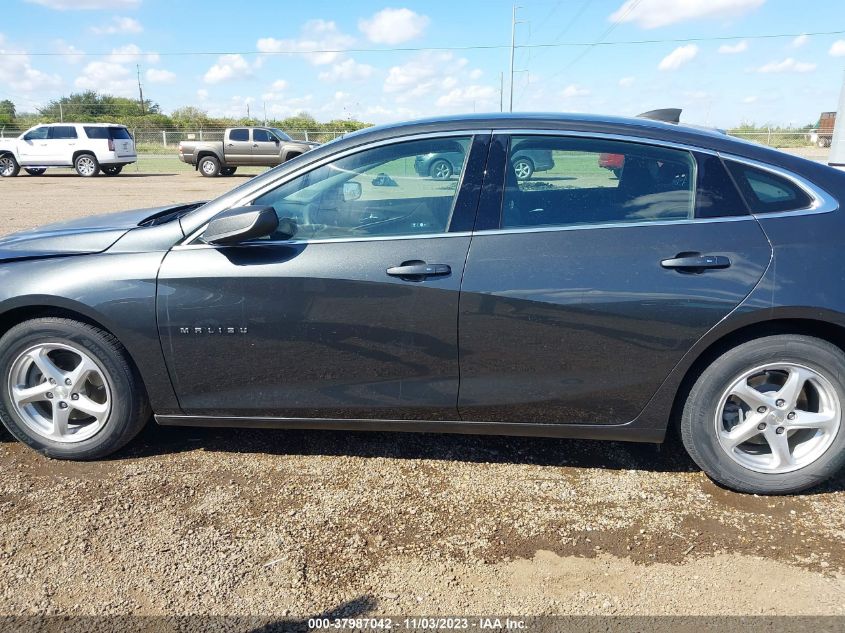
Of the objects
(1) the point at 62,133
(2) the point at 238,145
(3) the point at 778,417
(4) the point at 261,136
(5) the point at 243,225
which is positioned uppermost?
(1) the point at 62,133

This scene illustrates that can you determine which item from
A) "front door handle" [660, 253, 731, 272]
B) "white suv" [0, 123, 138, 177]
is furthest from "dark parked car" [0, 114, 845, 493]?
"white suv" [0, 123, 138, 177]

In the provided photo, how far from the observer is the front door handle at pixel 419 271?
279 cm

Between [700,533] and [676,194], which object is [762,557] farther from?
[676,194]

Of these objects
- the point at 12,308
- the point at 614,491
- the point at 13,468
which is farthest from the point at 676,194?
the point at 13,468

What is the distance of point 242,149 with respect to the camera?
24.6 m

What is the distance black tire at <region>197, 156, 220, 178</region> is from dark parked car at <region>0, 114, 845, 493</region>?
23365 millimetres

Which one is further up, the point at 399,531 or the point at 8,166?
the point at 8,166

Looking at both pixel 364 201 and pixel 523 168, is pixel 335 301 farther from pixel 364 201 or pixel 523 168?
pixel 523 168

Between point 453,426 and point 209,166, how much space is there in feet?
80.4

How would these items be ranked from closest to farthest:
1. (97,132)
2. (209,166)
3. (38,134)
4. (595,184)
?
1. (595,184)
2. (38,134)
3. (97,132)
4. (209,166)

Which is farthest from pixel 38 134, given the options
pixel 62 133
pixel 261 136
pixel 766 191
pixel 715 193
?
pixel 766 191

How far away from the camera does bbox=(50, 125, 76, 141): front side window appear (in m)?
24.2

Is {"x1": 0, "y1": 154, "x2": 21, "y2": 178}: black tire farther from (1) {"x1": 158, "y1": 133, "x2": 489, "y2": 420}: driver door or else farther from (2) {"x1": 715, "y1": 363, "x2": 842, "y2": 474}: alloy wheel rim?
(2) {"x1": 715, "y1": 363, "x2": 842, "y2": 474}: alloy wheel rim

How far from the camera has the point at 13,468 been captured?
A: 3.21 m
